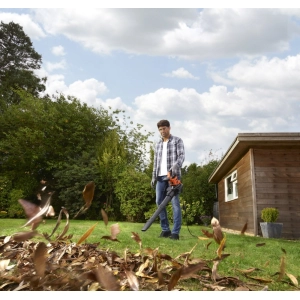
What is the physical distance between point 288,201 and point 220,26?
4719 mm

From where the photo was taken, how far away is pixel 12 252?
5.11 feet

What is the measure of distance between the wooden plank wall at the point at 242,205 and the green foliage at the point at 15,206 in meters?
5.40

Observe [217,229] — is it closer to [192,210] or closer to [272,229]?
[272,229]

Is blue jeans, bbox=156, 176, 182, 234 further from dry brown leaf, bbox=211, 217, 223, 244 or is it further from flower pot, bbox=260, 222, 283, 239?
dry brown leaf, bbox=211, 217, 223, 244

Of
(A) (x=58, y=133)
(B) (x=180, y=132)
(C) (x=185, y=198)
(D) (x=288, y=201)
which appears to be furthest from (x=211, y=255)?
(A) (x=58, y=133)

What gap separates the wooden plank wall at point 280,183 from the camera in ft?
22.6

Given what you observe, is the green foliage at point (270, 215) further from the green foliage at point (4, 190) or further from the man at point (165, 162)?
the green foliage at point (4, 190)

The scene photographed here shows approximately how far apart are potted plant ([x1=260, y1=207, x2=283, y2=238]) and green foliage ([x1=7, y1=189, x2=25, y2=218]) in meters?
6.57

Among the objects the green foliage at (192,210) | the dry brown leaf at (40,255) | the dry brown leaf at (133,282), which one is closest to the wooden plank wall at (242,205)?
the green foliage at (192,210)

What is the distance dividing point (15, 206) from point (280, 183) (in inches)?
278

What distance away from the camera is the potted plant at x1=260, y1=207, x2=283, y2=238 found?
20.9 feet

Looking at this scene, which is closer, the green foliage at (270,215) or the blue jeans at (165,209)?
the blue jeans at (165,209)

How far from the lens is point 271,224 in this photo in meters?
6.37

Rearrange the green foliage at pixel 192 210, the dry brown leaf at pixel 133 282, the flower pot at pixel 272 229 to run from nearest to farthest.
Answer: the dry brown leaf at pixel 133 282, the flower pot at pixel 272 229, the green foliage at pixel 192 210
